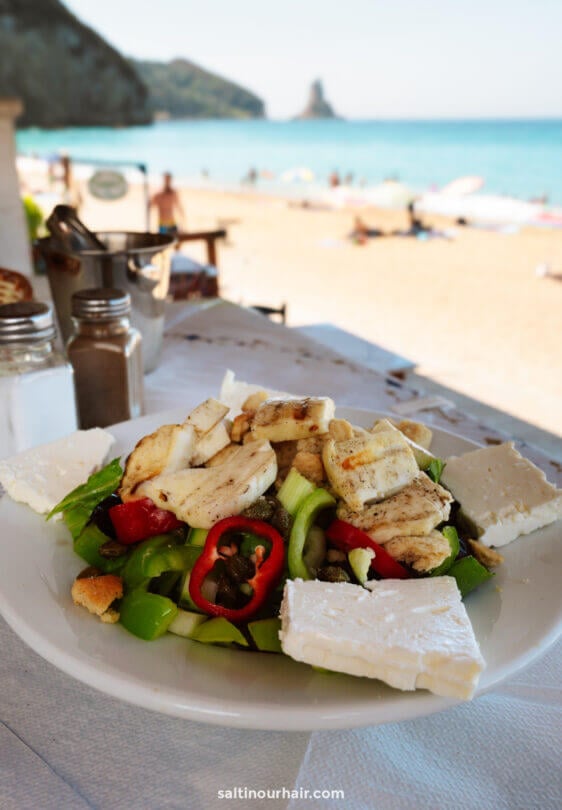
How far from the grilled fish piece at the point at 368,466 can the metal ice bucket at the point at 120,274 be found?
3.09ft

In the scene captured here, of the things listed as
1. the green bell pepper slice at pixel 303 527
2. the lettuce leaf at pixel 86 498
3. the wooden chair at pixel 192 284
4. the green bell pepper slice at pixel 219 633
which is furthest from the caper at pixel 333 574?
the wooden chair at pixel 192 284

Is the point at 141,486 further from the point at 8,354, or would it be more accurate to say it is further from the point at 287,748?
the point at 8,354

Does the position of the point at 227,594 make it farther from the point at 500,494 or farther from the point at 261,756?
the point at 500,494

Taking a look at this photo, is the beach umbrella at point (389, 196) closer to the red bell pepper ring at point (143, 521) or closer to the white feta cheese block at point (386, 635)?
the red bell pepper ring at point (143, 521)

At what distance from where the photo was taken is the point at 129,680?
708 mm

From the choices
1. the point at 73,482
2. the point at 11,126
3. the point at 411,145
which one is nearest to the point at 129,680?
the point at 73,482

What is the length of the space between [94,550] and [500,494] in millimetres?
590

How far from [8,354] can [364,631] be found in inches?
38.1

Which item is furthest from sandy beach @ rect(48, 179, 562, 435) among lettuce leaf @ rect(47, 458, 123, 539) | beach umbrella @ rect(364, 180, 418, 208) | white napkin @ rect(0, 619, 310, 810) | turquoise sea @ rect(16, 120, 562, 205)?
turquoise sea @ rect(16, 120, 562, 205)

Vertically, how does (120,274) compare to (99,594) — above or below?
above

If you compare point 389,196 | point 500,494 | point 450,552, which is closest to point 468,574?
point 450,552

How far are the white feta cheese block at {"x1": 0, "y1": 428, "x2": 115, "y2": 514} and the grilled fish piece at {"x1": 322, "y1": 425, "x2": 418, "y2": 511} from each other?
0.41 meters

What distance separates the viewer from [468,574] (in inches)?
34.9

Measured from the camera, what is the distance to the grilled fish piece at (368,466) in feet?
2.98
